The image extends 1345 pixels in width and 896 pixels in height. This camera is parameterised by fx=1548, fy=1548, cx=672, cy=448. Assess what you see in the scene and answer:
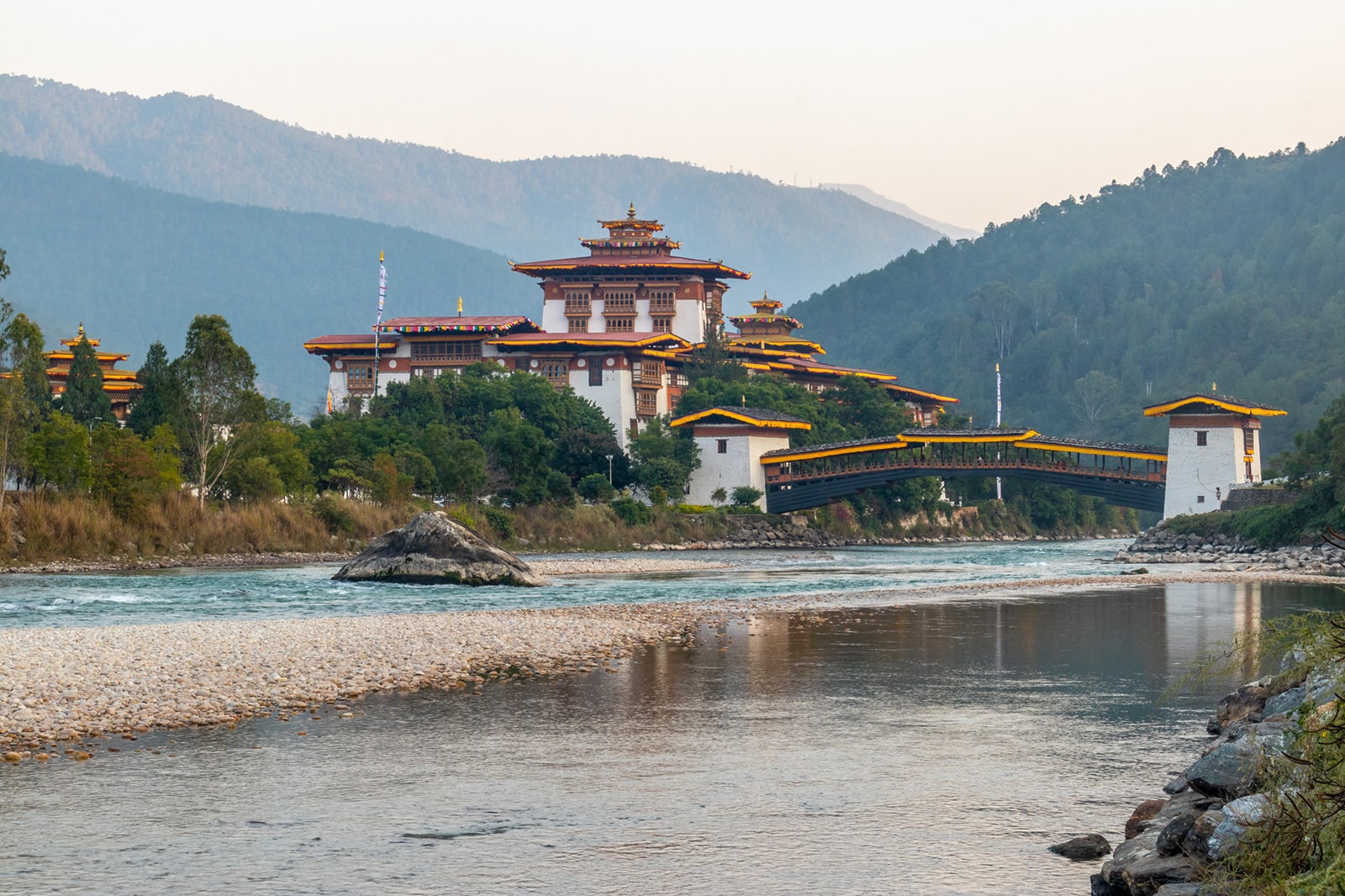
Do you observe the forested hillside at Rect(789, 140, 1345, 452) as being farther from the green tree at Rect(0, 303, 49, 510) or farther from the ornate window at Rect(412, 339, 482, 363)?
the green tree at Rect(0, 303, 49, 510)

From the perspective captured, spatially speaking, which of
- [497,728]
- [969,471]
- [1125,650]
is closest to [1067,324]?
[969,471]

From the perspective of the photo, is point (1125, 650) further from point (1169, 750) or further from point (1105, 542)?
point (1105, 542)

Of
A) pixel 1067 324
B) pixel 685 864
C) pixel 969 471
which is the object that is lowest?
pixel 685 864

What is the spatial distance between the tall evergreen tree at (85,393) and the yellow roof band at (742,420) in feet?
96.5

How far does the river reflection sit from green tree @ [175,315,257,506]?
129ft

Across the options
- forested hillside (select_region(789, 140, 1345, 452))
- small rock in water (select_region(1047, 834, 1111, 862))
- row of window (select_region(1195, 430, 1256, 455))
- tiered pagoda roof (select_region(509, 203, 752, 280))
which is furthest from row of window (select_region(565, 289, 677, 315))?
small rock in water (select_region(1047, 834, 1111, 862))

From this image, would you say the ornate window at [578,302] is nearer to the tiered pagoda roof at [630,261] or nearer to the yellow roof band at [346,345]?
the tiered pagoda roof at [630,261]

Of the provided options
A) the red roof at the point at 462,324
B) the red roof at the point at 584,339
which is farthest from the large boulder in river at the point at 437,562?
the red roof at the point at 462,324

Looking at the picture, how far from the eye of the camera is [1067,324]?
171000 mm

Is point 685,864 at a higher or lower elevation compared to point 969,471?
lower

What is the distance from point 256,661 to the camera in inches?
859

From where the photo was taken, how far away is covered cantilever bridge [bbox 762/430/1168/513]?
76438 millimetres

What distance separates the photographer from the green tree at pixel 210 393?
57.5 metres

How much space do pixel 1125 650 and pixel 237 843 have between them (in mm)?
17064
